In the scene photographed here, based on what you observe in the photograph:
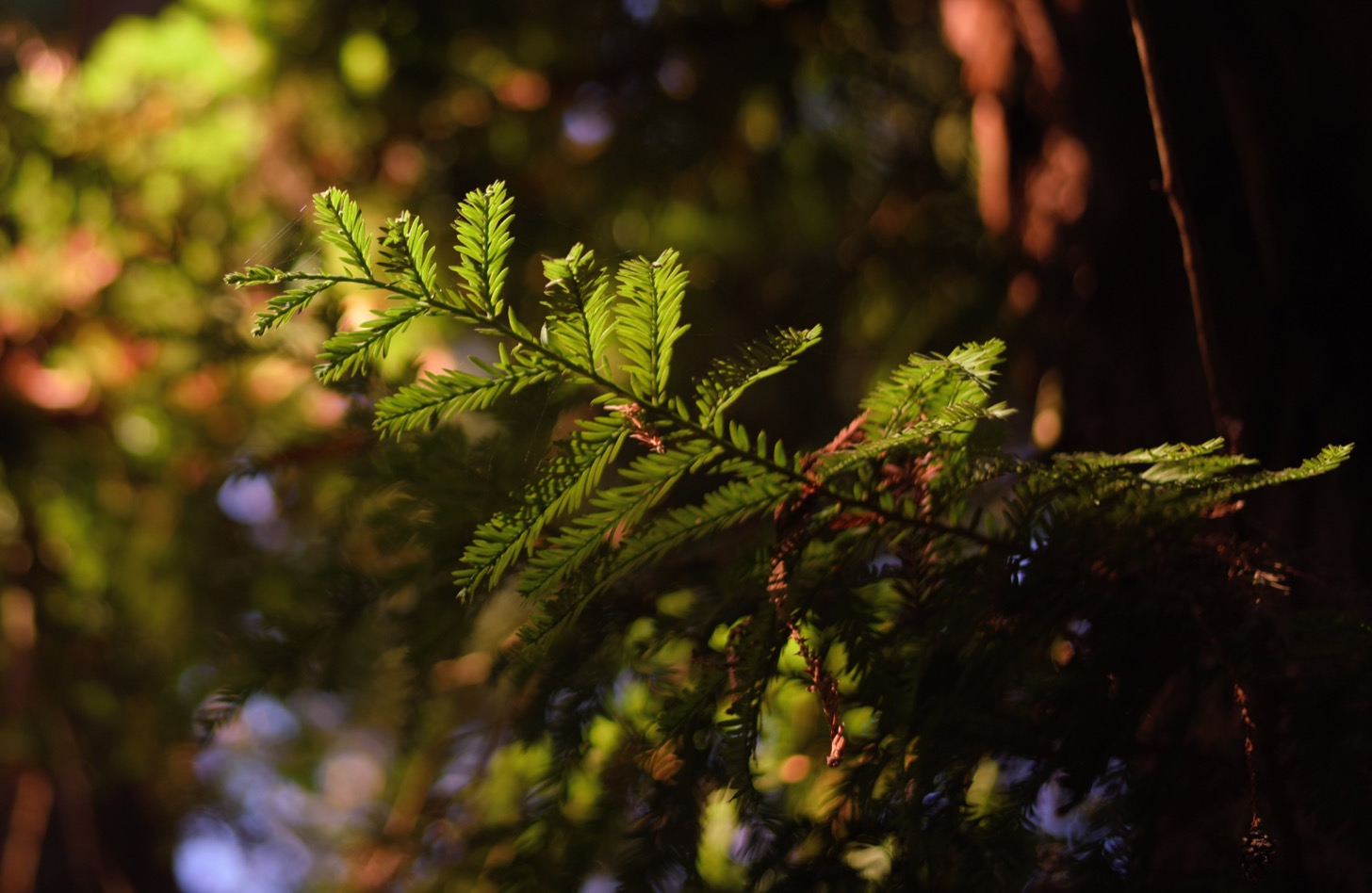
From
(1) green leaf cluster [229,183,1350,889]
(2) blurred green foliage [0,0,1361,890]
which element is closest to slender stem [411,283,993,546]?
(1) green leaf cluster [229,183,1350,889]

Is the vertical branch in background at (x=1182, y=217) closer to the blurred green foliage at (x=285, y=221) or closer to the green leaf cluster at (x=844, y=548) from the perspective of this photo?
the green leaf cluster at (x=844, y=548)

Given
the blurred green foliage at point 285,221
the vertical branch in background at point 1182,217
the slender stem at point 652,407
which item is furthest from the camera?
the blurred green foliage at point 285,221

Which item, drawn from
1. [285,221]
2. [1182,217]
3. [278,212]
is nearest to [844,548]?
[1182,217]

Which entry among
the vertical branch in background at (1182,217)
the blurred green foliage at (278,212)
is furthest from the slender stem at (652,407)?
the blurred green foliage at (278,212)

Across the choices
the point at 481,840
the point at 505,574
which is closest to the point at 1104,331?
the point at 505,574

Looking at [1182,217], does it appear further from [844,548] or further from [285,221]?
[285,221]

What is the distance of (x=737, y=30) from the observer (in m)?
2.30

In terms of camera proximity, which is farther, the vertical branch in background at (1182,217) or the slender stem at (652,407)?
the vertical branch in background at (1182,217)

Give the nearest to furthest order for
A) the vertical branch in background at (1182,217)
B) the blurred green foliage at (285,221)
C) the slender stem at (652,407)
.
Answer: the slender stem at (652,407) → the vertical branch in background at (1182,217) → the blurred green foliage at (285,221)

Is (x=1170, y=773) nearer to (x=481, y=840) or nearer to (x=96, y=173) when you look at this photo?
(x=481, y=840)

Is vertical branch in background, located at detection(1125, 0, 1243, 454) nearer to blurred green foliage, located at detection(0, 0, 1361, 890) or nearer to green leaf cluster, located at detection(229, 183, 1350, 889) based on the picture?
green leaf cluster, located at detection(229, 183, 1350, 889)

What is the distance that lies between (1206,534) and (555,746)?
2.18 ft

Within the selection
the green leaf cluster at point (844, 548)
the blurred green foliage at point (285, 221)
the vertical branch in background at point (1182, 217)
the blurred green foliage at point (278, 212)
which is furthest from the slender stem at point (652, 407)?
the blurred green foliage at point (278, 212)

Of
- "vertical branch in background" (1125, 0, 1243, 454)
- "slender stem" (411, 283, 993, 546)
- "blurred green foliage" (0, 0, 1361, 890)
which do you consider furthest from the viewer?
Answer: "blurred green foliage" (0, 0, 1361, 890)
